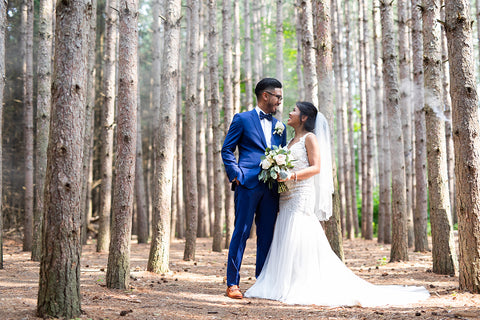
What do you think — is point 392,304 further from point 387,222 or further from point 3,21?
point 387,222

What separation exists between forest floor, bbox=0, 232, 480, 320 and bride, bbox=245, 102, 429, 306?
0.80 ft

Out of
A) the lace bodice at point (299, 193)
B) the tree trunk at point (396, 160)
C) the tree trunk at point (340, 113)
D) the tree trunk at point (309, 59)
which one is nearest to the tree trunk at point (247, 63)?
the tree trunk at point (340, 113)

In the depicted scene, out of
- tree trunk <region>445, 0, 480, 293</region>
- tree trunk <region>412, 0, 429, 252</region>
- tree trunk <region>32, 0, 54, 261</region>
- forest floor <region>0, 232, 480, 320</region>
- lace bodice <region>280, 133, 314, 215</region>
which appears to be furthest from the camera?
tree trunk <region>412, 0, 429, 252</region>

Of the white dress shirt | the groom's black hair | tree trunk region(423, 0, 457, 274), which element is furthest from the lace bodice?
tree trunk region(423, 0, 457, 274)

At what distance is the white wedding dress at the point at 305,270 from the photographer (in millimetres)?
4602

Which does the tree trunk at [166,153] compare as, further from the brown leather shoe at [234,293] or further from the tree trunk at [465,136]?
the tree trunk at [465,136]

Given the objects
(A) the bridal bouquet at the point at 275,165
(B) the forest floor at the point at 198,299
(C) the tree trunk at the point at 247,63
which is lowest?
(B) the forest floor at the point at 198,299

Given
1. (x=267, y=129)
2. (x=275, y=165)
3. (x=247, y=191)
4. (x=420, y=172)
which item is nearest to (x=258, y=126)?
(x=267, y=129)

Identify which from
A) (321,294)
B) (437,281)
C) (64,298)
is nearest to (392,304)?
(321,294)

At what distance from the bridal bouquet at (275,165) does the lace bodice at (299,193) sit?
0.24 meters

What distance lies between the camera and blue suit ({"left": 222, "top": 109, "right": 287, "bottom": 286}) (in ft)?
16.2

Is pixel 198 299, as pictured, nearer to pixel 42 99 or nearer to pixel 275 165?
pixel 275 165

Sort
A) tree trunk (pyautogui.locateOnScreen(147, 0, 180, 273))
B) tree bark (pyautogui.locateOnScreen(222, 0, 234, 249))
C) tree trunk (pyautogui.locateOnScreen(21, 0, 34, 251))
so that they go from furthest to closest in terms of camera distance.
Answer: tree bark (pyautogui.locateOnScreen(222, 0, 234, 249)) < tree trunk (pyautogui.locateOnScreen(21, 0, 34, 251)) < tree trunk (pyautogui.locateOnScreen(147, 0, 180, 273))

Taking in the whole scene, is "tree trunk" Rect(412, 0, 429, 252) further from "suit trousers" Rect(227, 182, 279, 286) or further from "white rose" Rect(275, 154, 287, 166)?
"white rose" Rect(275, 154, 287, 166)
